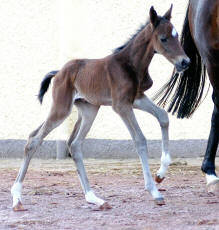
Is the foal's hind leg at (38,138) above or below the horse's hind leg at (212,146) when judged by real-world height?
above

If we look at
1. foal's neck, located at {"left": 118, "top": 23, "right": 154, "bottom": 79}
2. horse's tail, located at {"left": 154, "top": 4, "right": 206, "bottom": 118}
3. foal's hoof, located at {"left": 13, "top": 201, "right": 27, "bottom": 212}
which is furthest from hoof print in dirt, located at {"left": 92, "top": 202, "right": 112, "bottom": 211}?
horse's tail, located at {"left": 154, "top": 4, "right": 206, "bottom": 118}

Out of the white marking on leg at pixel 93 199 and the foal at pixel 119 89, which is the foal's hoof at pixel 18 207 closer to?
the foal at pixel 119 89

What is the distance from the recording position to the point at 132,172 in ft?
25.4

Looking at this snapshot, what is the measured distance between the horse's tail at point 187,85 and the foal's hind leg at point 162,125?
1.51m

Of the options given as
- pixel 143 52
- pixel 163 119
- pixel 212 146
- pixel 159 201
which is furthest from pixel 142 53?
pixel 212 146

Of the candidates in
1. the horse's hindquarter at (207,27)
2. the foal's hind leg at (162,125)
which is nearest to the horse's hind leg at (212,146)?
the horse's hindquarter at (207,27)

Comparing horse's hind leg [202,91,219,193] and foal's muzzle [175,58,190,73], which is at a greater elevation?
foal's muzzle [175,58,190,73]

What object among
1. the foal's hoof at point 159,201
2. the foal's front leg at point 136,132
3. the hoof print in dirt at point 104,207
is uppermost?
the foal's front leg at point 136,132

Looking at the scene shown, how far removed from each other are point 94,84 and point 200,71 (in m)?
1.98

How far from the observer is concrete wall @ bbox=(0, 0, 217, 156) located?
888cm

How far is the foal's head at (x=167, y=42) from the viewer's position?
16.4 ft

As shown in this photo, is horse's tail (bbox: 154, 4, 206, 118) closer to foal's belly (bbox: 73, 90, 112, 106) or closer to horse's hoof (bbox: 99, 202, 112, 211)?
foal's belly (bbox: 73, 90, 112, 106)

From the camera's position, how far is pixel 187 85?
703 centimetres

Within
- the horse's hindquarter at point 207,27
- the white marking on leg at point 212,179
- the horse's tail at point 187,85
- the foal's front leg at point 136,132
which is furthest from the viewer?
the horse's tail at point 187,85
